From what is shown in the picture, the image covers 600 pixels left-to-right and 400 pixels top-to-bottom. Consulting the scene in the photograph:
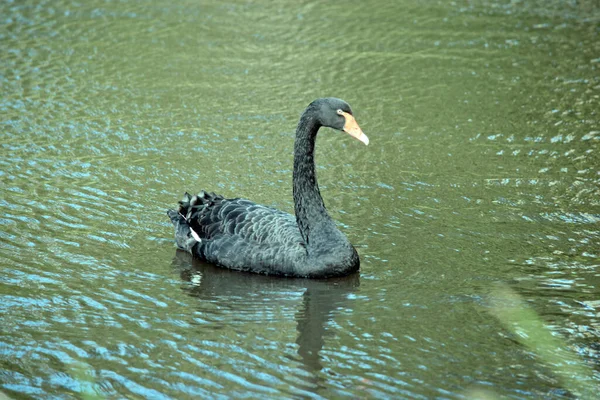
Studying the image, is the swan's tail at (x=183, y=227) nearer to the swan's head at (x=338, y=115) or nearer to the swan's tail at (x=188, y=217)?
the swan's tail at (x=188, y=217)

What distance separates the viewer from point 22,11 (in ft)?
58.4

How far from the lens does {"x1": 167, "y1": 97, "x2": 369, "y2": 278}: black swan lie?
28.1ft

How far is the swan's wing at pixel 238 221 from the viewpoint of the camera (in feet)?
28.9

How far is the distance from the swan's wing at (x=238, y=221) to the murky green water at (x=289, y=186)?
1.24 feet

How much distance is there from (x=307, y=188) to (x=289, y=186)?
206 cm

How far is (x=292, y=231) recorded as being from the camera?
351 inches

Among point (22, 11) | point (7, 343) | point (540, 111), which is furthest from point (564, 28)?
point (7, 343)

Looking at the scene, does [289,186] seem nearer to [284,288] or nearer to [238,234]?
[238,234]

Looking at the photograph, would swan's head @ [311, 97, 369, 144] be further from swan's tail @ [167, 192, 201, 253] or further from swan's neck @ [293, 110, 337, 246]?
swan's tail @ [167, 192, 201, 253]

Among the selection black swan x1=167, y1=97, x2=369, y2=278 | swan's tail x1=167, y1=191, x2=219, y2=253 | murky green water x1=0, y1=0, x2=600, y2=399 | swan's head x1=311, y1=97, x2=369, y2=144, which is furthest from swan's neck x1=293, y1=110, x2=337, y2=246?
swan's tail x1=167, y1=191, x2=219, y2=253

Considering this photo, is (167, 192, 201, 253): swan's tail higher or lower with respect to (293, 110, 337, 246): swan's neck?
lower

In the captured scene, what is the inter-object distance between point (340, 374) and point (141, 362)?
1.46 m

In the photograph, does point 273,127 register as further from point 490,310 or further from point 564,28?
point 564,28

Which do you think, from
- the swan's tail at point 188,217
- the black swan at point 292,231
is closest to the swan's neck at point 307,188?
the black swan at point 292,231
